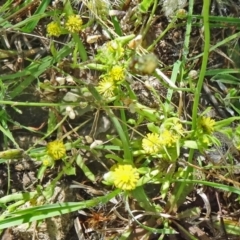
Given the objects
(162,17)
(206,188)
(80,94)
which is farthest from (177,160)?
(162,17)

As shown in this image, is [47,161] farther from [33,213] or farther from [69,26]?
[69,26]

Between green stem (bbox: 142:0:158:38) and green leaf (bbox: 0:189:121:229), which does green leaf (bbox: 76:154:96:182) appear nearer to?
green leaf (bbox: 0:189:121:229)

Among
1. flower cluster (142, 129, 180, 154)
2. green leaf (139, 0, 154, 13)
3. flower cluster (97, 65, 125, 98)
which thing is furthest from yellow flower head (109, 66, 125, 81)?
green leaf (139, 0, 154, 13)

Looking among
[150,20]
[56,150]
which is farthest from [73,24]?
[56,150]

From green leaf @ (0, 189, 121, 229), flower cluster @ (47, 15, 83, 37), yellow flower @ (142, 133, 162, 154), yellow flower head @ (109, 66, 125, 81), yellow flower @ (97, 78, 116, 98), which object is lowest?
green leaf @ (0, 189, 121, 229)

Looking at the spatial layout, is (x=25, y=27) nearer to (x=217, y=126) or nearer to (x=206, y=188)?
(x=217, y=126)

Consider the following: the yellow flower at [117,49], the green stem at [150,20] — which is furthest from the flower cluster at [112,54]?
the green stem at [150,20]

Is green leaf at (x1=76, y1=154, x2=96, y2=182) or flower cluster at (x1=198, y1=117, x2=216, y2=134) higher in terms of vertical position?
flower cluster at (x1=198, y1=117, x2=216, y2=134)
